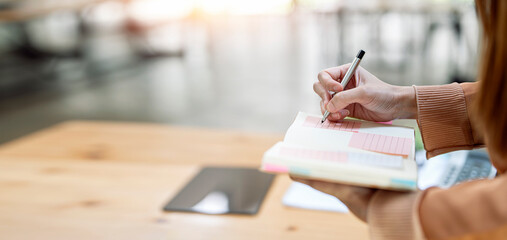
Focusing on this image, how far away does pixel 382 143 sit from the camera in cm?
62

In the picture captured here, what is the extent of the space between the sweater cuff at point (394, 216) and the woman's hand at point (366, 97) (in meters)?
0.20

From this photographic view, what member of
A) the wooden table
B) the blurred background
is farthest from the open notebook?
the blurred background

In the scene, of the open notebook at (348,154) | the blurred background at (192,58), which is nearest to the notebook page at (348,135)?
the open notebook at (348,154)

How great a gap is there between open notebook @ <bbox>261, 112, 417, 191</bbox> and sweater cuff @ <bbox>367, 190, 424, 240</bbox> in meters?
0.02

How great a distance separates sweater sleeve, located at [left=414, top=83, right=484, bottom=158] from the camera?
2.20 ft

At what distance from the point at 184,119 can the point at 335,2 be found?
295 cm

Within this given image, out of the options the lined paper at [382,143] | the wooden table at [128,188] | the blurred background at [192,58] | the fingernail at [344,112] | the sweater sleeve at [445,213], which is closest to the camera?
the sweater sleeve at [445,213]

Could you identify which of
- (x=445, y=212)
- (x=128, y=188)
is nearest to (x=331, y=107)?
(x=445, y=212)

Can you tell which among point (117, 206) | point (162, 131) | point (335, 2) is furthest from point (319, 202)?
point (335, 2)

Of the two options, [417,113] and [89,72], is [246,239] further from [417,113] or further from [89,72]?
[89,72]

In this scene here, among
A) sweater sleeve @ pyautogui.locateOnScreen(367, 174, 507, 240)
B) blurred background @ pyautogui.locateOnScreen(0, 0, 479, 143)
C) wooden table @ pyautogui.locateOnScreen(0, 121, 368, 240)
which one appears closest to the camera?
sweater sleeve @ pyautogui.locateOnScreen(367, 174, 507, 240)

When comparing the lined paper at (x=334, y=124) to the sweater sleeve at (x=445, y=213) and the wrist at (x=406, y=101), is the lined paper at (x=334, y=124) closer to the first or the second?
the wrist at (x=406, y=101)

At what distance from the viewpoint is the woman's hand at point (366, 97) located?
676 millimetres

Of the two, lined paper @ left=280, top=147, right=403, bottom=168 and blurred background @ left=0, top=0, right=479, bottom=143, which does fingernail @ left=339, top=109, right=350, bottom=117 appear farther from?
blurred background @ left=0, top=0, right=479, bottom=143
